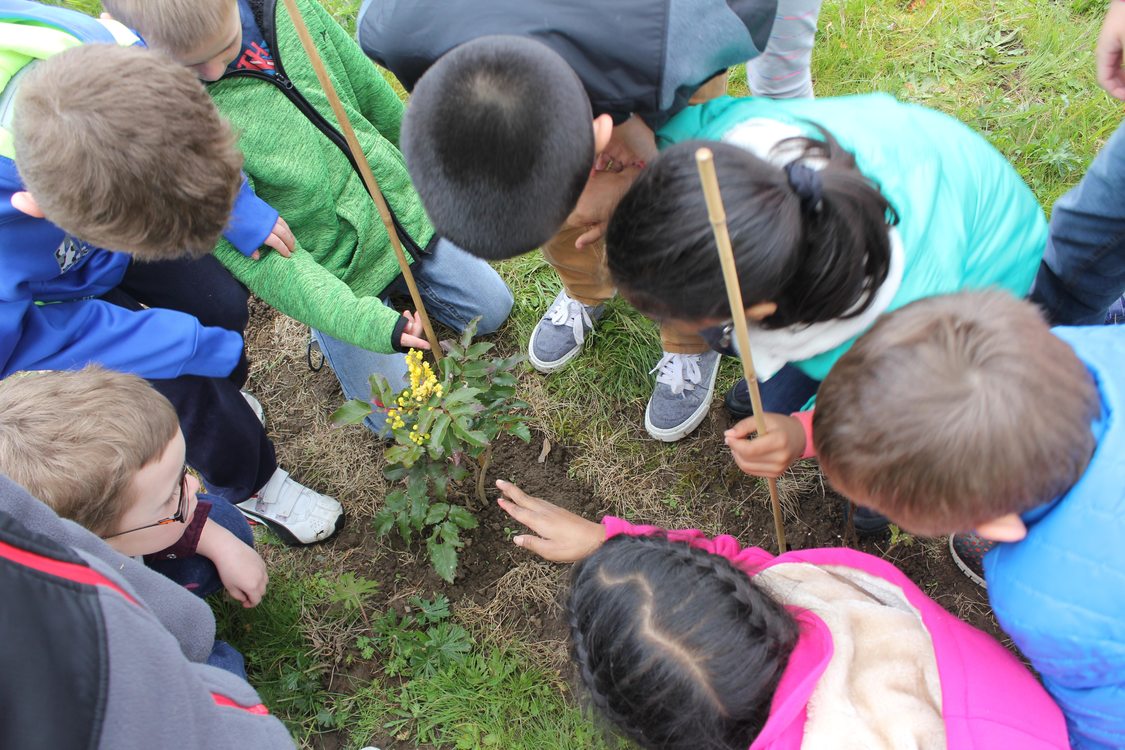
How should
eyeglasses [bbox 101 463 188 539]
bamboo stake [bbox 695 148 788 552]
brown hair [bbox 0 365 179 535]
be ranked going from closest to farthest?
bamboo stake [bbox 695 148 788 552], brown hair [bbox 0 365 179 535], eyeglasses [bbox 101 463 188 539]

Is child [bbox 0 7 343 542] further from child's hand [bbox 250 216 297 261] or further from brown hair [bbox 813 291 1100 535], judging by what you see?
brown hair [bbox 813 291 1100 535]

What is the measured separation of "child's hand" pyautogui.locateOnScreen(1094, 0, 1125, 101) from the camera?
147 cm

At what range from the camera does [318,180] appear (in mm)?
2035

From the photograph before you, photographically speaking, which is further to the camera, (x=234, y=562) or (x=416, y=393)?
(x=234, y=562)

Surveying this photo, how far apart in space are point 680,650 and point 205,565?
141cm

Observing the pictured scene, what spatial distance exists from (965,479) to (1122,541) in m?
0.23

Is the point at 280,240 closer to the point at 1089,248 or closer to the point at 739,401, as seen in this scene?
the point at 739,401

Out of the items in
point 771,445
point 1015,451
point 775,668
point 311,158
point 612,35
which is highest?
point 612,35

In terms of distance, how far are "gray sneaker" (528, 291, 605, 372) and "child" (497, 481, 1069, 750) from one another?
1234 mm

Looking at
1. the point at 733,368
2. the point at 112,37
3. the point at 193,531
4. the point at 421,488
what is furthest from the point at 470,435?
the point at 112,37

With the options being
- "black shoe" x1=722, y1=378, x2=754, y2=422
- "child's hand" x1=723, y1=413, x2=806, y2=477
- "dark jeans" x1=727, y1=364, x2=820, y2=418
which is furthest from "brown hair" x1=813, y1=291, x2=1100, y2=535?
"black shoe" x1=722, y1=378, x2=754, y2=422

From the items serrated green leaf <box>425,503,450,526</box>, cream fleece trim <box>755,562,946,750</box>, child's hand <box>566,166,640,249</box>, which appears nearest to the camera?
cream fleece trim <box>755,562,946,750</box>

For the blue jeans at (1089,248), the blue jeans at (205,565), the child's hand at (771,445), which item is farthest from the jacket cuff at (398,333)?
the blue jeans at (1089,248)

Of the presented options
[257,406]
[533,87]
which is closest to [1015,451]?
[533,87]
